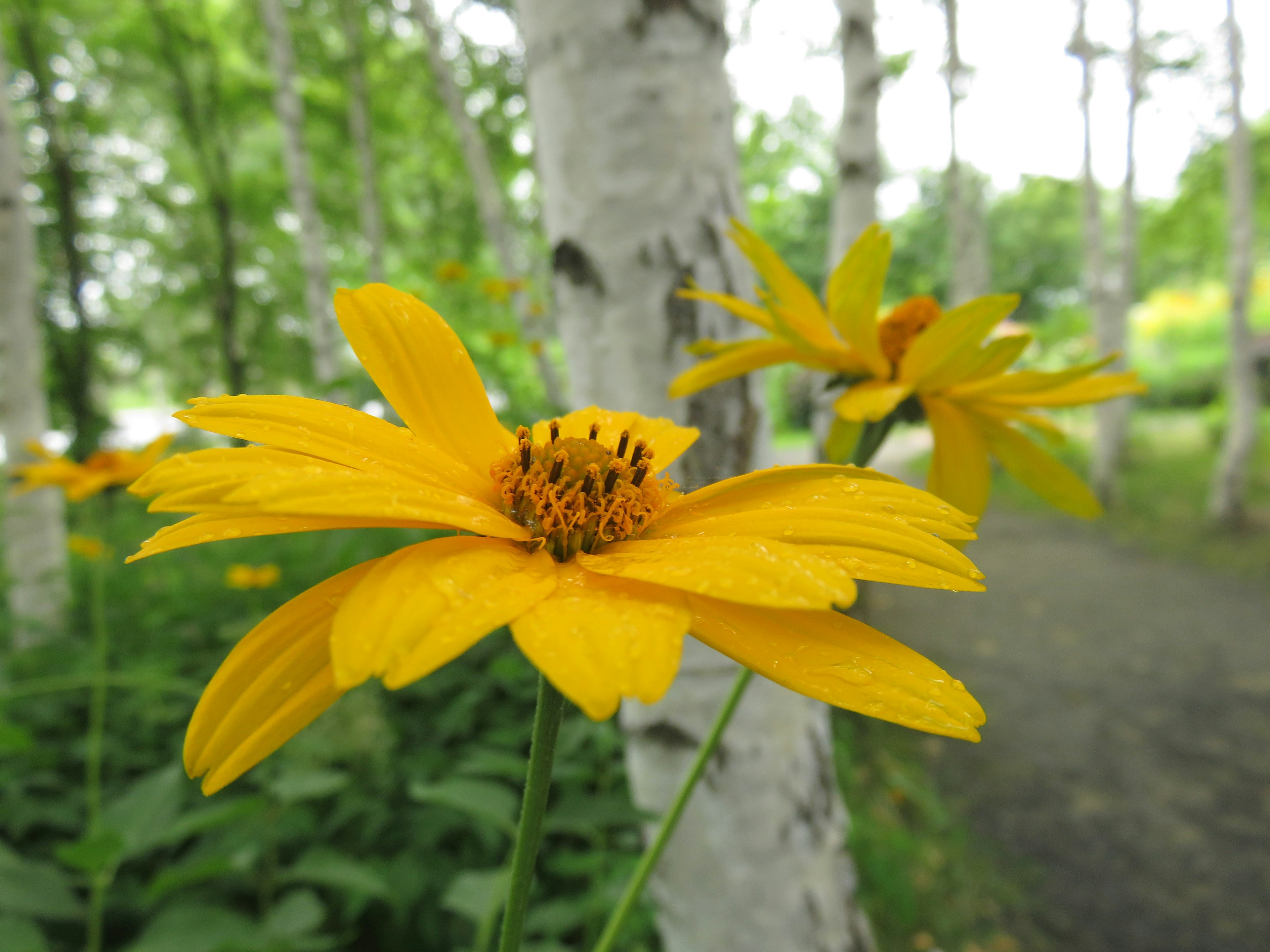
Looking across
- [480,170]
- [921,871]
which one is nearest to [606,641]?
[921,871]

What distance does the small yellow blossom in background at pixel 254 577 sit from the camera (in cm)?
195

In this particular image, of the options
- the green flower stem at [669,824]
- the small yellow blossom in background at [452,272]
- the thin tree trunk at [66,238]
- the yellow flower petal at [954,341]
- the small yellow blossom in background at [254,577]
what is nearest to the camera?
the green flower stem at [669,824]

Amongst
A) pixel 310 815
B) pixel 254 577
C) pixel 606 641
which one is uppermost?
pixel 606 641

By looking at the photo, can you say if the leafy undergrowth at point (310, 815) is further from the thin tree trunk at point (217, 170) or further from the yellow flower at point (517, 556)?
the thin tree trunk at point (217, 170)

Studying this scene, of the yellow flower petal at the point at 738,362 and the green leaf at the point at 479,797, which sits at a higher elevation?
the yellow flower petal at the point at 738,362

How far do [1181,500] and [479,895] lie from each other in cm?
954

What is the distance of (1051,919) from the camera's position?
2613mm

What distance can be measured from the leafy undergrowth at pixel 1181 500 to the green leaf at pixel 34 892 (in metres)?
6.10

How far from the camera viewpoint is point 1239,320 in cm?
625

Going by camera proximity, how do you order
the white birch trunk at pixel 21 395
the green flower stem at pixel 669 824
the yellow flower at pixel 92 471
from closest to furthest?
the green flower stem at pixel 669 824 < the yellow flower at pixel 92 471 < the white birch trunk at pixel 21 395

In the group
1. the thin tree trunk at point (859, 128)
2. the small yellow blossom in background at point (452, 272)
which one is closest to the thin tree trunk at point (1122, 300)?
the thin tree trunk at point (859, 128)

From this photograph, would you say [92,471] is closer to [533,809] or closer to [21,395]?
[21,395]

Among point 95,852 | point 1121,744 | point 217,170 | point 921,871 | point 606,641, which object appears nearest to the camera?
point 606,641

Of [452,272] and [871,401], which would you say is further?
[452,272]
